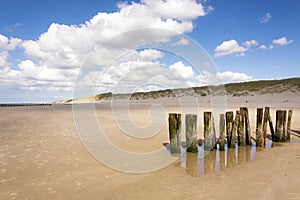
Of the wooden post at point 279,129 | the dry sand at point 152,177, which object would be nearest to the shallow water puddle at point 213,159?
the dry sand at point 152,177

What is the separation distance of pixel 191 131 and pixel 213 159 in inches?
45.8

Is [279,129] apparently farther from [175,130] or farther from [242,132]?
[175,130]

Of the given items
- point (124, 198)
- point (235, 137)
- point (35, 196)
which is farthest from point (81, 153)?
point (235, 137)

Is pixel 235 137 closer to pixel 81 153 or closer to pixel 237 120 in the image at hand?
pixel 237 120

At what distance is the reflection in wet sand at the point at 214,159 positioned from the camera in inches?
265

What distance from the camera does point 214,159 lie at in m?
7.65

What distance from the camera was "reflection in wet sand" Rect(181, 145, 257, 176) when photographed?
6.73 m

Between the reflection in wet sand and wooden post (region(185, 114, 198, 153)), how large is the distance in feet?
0.83

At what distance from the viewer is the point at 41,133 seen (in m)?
12.4

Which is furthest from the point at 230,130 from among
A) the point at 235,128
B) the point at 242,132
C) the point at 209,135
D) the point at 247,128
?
the point at 209,135

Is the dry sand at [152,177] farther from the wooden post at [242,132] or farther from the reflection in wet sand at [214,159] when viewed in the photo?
the wooden post at [242,132]

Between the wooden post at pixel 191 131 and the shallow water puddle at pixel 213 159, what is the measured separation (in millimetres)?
252

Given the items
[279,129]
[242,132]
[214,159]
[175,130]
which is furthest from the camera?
[279,129]

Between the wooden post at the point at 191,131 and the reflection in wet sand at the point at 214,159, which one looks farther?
the wooden post at the point at 191,131
